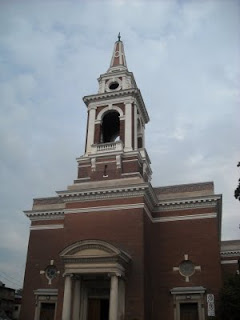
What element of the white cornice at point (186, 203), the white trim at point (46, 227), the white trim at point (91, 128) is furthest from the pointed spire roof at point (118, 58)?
the white trim at point (46, 227)

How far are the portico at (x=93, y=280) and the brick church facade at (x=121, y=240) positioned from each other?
0.07 m

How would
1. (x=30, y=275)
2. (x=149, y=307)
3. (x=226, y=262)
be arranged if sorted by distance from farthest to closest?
(x=226, y=262), (x=30, y=275), (x=149, y=307)

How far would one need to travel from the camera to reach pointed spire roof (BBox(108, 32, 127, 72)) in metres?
38.1

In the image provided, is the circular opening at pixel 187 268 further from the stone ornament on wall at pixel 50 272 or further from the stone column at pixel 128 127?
the stone ornament on wall at pixel 50 272

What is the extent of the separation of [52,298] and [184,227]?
12.4 meters

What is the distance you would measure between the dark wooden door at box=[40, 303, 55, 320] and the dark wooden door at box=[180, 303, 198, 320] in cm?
1049

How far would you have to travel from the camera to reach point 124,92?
34.6 meters

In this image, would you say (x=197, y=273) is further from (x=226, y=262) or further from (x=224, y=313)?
(x=226, y=262)

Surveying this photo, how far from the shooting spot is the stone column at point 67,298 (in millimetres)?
24653

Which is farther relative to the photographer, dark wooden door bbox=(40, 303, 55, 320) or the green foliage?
Result: dark wooden door bbox=(40, 303, 55, 320)

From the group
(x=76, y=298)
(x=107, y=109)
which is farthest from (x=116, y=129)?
(x=76, y=298)

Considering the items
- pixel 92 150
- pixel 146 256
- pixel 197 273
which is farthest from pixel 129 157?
pixel 197 273

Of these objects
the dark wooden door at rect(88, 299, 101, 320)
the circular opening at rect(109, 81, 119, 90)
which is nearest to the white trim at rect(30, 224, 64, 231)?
the dark wooden door at rect(88, 299, 101, 320)

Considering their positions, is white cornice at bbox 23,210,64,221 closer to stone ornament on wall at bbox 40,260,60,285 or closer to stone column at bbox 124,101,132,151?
stone ornament on wall at bbox 40,260,60,285
